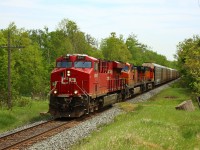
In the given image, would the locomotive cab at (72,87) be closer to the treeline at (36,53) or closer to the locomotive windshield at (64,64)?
the locomotive windshield at (64,64)

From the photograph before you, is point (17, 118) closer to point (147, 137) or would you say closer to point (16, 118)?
point (16, 118)

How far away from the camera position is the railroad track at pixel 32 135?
545 inches

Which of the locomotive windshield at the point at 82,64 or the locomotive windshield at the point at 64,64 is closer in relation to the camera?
the locomotive windshield at the point at 82,64

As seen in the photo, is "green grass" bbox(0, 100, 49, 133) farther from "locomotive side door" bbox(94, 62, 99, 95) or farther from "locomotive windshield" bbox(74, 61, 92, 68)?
"locomotive windshield" bbox(74, 61, 92, 68)

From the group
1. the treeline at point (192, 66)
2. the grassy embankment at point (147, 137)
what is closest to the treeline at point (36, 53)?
the treeline at point (192, 66)

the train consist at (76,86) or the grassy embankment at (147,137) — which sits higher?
the train consist at (76,86)

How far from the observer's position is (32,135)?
1583 cm

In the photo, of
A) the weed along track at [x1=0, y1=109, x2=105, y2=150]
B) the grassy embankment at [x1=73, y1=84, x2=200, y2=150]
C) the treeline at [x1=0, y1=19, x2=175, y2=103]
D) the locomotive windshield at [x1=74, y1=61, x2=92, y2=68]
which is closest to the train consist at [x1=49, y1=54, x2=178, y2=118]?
the locomotive windshield at [x1=74, y1=61, x2=92, y2=68]

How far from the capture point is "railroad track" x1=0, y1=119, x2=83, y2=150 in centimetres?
1385

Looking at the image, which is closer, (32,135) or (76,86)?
(32,135)

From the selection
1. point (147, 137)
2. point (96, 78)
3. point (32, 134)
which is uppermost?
point (96, 78)

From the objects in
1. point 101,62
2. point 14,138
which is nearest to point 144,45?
point 101,62

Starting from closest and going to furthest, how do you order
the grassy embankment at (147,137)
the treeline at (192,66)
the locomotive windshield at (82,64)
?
the grassy embankment at (147,137) < the locomotive windshield at (82,64) < the treeline at (192,66)

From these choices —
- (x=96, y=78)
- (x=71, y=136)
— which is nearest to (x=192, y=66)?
(x=96, y=78)
